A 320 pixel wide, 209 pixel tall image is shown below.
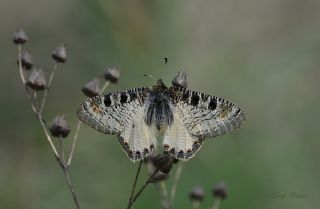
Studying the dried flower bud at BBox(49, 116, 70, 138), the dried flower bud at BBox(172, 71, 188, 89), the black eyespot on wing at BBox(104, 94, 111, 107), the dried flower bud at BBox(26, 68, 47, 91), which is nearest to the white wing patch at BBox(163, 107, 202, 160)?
the dried flower bud at BBox(172, 71, 188, 89)

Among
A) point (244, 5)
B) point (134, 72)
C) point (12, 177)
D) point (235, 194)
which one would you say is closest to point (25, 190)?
point (12, 177)

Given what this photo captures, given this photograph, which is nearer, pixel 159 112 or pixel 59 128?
pixel 159 112

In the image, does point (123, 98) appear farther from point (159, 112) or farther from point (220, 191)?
point (220, 191)

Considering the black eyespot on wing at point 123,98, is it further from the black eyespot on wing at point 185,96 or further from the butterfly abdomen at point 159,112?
the black eyespot on wing at point 185,96

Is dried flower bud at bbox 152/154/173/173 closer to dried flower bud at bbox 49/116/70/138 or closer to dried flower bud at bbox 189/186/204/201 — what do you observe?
dried flower bud at bbox 49/116/70/138

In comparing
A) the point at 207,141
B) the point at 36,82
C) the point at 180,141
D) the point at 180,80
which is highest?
the point at 207,141

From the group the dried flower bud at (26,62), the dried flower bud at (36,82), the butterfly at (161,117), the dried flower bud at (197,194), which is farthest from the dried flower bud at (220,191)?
the dried flower bud at (26,62)

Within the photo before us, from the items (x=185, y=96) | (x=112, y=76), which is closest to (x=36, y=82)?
(x=112, y=76)
